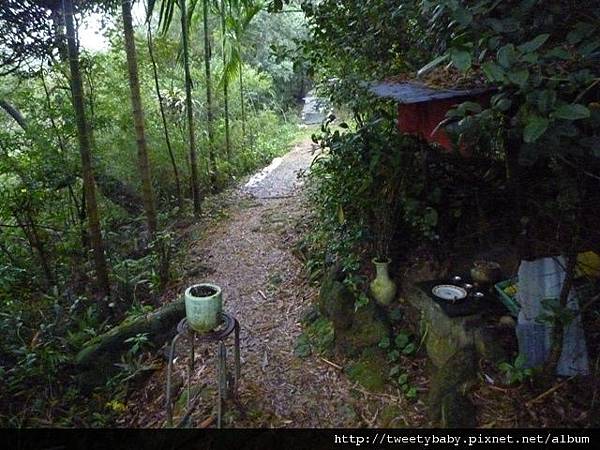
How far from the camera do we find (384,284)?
8.70 ft

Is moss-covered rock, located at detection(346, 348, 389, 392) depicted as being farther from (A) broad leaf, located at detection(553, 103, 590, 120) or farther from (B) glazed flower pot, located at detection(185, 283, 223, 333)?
(A) broad leaf, located at detection(553, 103, 590, 120)

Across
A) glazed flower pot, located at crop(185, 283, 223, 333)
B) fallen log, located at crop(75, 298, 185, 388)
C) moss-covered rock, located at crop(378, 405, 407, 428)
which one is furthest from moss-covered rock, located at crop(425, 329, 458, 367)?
fallen log, located at crop(75, 298, 185, 388)

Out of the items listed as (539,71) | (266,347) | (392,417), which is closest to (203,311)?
(266,347)

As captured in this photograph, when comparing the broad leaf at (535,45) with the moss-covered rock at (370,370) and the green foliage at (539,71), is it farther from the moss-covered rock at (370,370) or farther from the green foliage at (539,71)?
the moss-covered rock at (370,370)

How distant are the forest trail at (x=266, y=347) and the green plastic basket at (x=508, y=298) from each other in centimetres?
84

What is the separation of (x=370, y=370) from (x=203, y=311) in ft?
3.64

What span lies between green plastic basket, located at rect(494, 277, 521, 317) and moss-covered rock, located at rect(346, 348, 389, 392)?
782 mm

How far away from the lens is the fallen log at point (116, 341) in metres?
3.01

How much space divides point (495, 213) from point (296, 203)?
3807 mm

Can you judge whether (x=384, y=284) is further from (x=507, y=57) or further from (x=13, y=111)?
(x=13, y=111)

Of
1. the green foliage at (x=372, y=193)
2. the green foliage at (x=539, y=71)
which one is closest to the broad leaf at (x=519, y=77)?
the green foliage at (x=539, y=71)

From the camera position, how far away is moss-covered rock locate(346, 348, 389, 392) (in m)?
2.35

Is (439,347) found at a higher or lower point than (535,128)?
lower

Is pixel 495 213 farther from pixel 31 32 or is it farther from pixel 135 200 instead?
pixel 135 200
